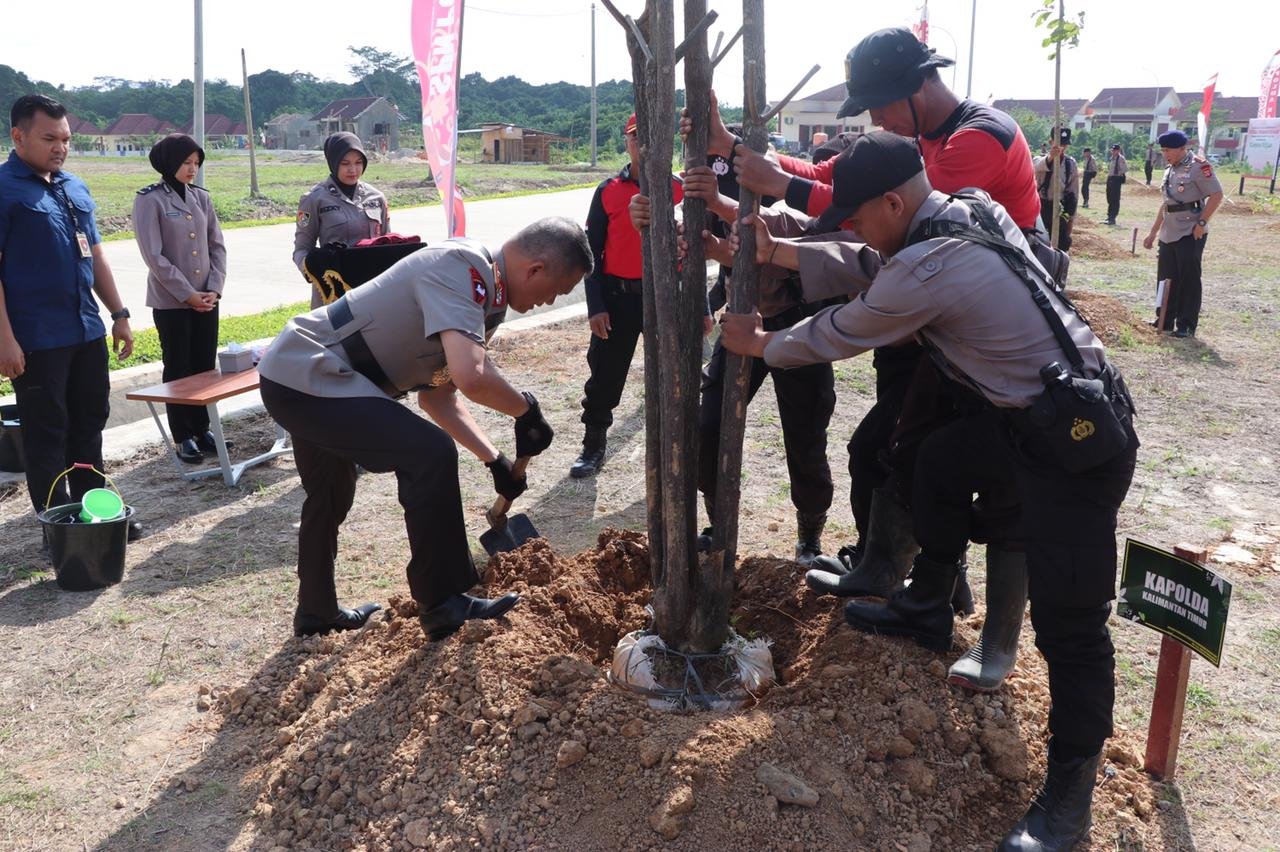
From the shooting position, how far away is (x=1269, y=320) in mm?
11031

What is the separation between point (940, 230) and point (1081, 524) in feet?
2.75

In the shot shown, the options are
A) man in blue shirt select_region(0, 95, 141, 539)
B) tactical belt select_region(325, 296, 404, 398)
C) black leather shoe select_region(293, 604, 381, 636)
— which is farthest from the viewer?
man in blue shirt select_region(0, 95, 141, 539)

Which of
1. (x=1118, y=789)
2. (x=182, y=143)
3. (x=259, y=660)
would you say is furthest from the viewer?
(x=182, y=143)

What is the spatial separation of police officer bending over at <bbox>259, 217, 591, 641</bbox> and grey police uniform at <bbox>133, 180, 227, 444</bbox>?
293 centimetres

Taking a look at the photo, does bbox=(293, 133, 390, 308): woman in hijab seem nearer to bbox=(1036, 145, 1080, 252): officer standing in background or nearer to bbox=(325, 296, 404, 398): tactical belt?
bbox=(325, 296, 404, 398): tactical belt

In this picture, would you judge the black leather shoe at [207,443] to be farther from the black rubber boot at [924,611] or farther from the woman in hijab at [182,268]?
the black rubber boot at [924,611]

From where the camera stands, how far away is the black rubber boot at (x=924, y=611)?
3191mm

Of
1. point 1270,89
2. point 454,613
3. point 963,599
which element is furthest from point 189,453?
point 1270,89

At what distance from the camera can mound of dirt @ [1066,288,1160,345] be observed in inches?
386

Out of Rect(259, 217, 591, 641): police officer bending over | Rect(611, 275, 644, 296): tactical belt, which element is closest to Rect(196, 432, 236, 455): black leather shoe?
Rect(611, 275, 644, 296): tactical belt

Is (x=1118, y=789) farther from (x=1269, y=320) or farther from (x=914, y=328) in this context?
(x=1269, y=320)

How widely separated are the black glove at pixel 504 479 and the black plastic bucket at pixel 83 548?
6.09 feet

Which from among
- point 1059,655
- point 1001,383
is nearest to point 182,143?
point 1001,383

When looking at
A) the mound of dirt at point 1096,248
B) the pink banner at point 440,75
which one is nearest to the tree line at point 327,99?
the mound of dirt at point 1096,248
